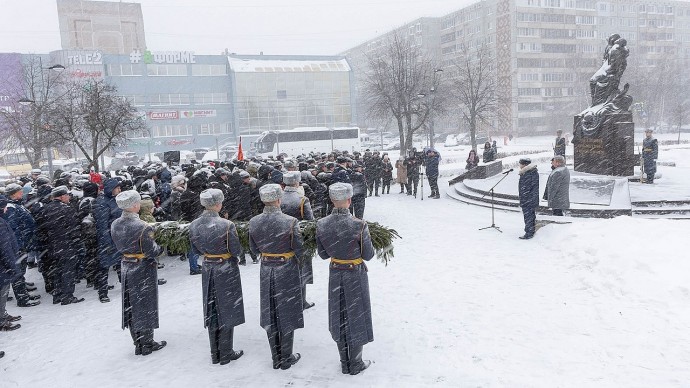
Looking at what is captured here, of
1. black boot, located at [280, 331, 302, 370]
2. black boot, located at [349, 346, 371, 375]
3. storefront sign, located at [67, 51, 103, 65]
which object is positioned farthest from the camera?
storefront sign, located at [67, 51, 103, 65]

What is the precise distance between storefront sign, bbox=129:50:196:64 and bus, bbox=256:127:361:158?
24.3 meters

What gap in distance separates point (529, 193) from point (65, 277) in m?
8.91

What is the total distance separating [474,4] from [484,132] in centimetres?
2496

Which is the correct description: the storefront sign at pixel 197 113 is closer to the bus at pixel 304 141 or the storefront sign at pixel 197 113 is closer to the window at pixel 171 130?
the window at pixel 171 130

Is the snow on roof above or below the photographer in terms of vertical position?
above

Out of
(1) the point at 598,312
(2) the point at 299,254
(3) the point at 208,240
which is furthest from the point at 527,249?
(3) the point at 208,240

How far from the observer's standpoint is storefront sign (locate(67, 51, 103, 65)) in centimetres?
5791

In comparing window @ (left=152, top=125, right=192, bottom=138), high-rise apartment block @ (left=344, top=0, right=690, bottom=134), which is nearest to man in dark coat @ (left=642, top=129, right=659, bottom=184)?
high-rise apartment block @ (left=344, top=0, right=690, bottom=134)

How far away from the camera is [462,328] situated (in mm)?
6008

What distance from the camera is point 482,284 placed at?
7641 mm

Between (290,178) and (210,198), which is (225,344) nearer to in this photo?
(210,198)

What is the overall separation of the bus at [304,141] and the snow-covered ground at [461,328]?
35.5m

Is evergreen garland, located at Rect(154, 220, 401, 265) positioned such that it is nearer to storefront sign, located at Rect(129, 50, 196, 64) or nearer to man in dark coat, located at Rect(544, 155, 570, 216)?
man in dark coat, located at Rect(544, 155, 570, 216)

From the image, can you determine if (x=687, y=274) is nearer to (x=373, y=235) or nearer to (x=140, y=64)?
(x=373, y=235)
